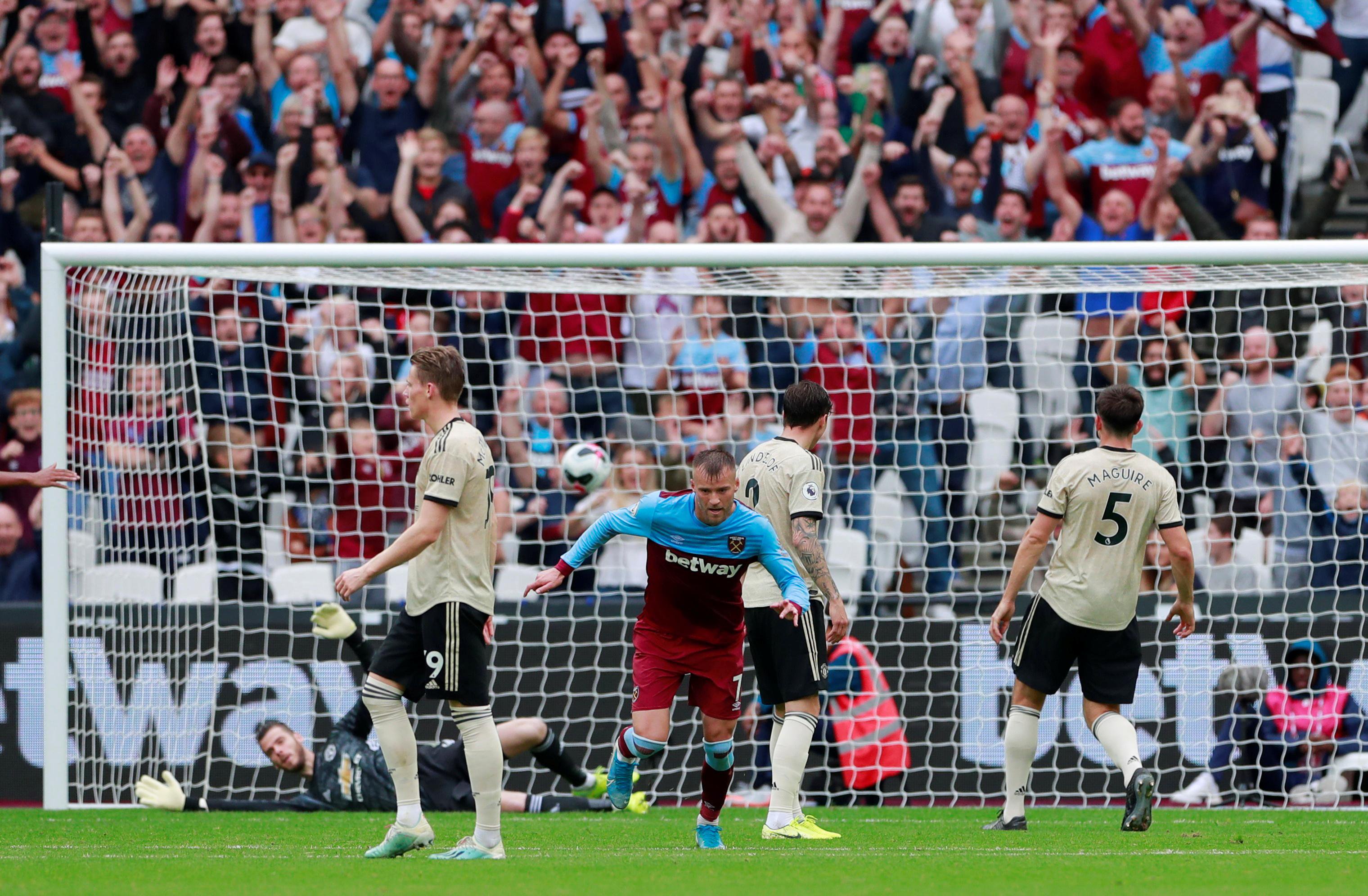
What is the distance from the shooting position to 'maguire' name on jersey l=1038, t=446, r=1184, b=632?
23.7 ft

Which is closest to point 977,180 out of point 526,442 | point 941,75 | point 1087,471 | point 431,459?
point 941,75

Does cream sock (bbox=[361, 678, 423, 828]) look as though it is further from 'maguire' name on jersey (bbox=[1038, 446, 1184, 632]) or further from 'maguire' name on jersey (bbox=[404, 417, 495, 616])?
'maguire' name on jersey (bbox=[1038, 446, 1184, 632])

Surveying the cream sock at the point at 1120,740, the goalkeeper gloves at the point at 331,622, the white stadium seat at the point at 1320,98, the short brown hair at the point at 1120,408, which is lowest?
the cream sock at the point at 1120,740

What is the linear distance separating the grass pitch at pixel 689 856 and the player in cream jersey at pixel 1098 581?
19.5 inches

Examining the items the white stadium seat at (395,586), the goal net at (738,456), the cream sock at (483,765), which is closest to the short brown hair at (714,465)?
the cream sock at (483,765)

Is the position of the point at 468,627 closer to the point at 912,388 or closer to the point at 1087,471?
the point at 1087,471

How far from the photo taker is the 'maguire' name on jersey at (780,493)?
7.00 meters

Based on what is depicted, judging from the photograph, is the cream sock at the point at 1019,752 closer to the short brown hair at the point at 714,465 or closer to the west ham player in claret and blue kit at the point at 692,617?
the west ham player in claret and blue kit at the point at 692,617

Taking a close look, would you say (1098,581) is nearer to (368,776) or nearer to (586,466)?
(586,466)

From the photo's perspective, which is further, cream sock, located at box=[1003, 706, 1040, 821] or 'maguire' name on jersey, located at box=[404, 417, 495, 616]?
cream sock, located at box=[1003, 706, 1040, 821]

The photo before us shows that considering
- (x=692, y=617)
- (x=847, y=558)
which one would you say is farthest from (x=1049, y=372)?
(x=692, y=617)

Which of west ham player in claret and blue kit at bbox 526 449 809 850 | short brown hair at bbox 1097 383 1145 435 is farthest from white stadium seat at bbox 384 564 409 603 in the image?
short brown hair at bbox 1097 383 1145 435

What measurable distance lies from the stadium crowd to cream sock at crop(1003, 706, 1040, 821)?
2.28 metres

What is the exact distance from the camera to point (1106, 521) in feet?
23.9
